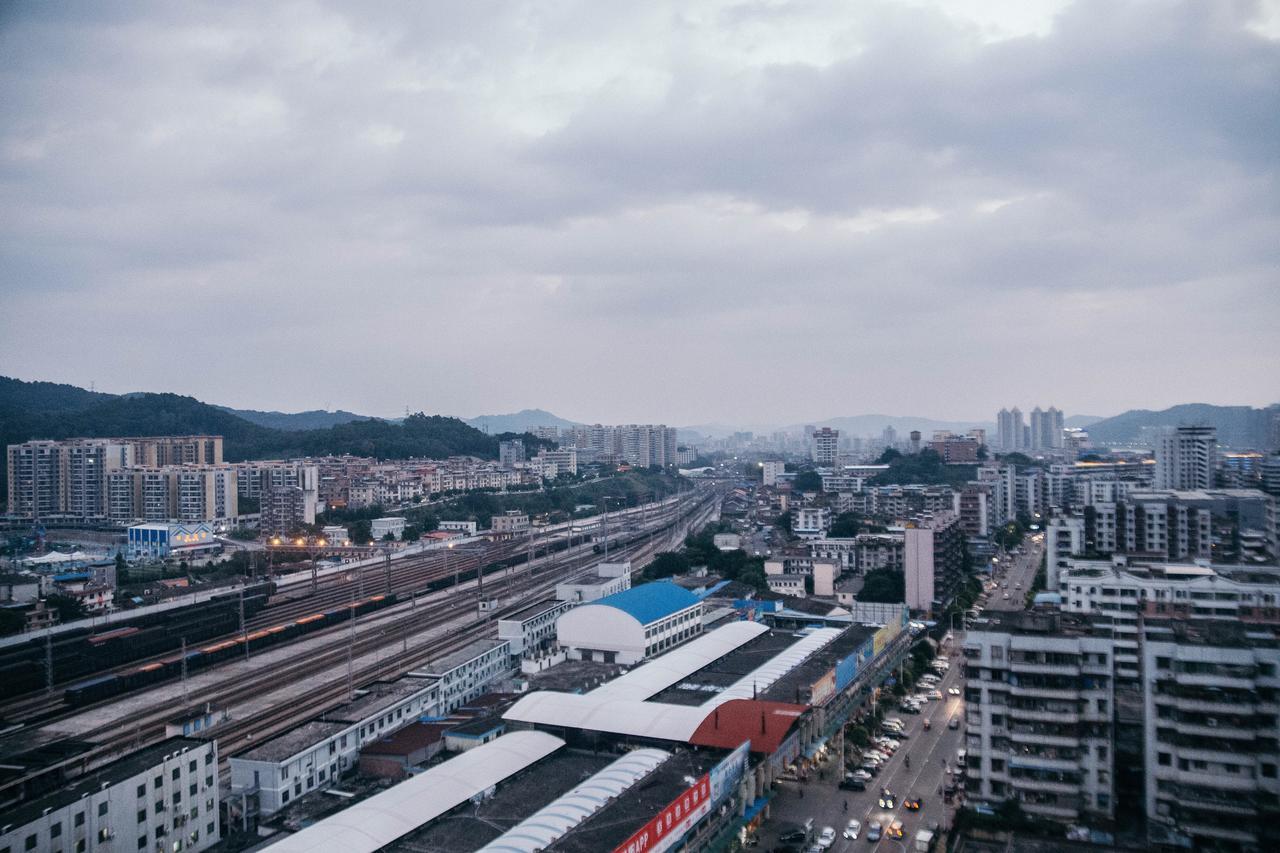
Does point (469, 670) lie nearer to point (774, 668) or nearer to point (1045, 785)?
point (774, 668)

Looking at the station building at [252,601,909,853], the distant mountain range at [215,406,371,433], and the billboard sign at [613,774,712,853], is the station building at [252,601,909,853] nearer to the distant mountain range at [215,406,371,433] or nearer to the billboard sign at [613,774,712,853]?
the billboard sign at [613,774,712,853]

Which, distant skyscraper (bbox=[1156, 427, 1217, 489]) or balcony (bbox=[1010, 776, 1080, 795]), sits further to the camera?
distant skyscraper (bbox=[1156, 427, 1217, 489])

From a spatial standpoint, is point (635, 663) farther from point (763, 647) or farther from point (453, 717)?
point (453, 717)

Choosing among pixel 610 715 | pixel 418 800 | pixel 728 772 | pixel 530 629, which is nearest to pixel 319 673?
pixel 530 629

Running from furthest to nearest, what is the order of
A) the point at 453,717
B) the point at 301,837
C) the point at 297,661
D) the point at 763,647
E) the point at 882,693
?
1. the point at 297,661
2. the point at 763,647
3. the point at 882,693
4. the point at 453,717
5. the point at 301,837

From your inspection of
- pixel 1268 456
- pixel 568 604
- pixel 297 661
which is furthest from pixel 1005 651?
pixel 1268 456

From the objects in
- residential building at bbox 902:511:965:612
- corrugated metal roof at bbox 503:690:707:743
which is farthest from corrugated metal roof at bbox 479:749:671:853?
residential building at bbox 902:511:965:612

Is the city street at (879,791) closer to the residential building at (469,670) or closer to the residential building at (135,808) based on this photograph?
the residential building at (469,670)
